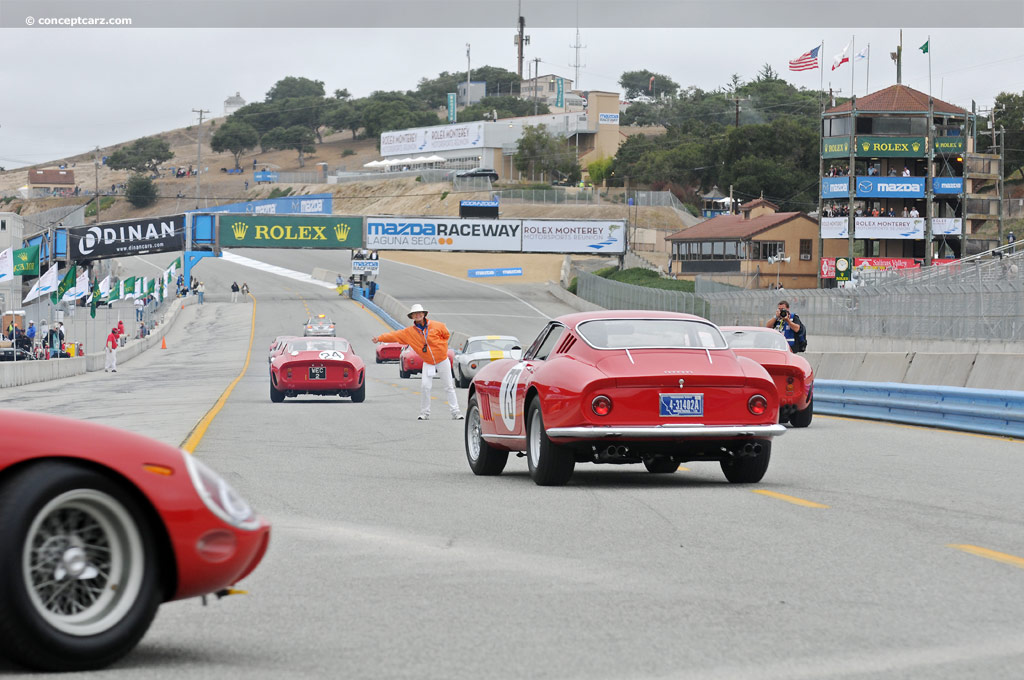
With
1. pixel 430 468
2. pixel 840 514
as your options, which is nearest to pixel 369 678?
pixel 840 514

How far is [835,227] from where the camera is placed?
83.4 metres

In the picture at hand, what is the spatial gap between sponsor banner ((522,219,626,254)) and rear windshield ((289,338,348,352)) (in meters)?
67.5

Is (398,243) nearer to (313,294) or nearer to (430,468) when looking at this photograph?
(313,294)

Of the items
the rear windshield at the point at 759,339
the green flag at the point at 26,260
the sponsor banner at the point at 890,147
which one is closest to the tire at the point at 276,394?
the rear windshield at the point at 759,339

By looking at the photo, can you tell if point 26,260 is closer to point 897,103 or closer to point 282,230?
point 282,230

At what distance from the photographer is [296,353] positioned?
25938 millimetres

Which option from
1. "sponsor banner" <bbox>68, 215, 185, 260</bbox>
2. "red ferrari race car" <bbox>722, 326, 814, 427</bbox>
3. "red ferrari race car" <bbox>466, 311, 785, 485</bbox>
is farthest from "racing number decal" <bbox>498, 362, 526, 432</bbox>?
"sponsor banner" <bbox>68, 215, 185, 260</bbox>

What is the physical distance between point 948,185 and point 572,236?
2537cm

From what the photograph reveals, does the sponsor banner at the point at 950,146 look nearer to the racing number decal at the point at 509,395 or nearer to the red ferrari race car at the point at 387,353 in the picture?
the red ferrari race car at the point at 387,353

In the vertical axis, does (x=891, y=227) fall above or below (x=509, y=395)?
above

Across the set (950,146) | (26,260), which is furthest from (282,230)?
(26,260)

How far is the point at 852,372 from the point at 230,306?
70.9m

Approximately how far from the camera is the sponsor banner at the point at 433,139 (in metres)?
167

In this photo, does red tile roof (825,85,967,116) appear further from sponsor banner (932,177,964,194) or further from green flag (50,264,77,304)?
green flag (50,264,77,304)
